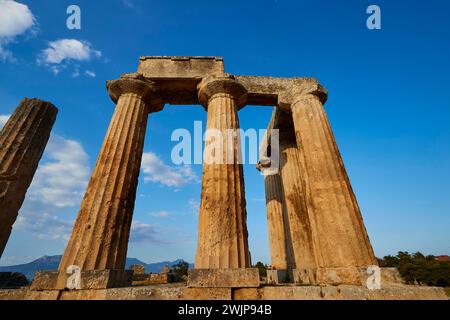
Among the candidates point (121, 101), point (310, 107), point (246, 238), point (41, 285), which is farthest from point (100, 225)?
point (310, 107)

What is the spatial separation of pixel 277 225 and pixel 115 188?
9.33 m

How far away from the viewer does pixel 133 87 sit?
9.85 metres

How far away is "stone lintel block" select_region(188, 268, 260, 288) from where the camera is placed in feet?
17.9

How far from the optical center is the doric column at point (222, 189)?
21.4 feet

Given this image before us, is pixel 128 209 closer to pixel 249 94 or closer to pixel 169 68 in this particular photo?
pixel 169 68

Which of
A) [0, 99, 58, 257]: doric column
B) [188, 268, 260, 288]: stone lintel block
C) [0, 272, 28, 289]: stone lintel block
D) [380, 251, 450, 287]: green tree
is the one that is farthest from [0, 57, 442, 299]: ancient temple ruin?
[380, 251, 450, 287]: green tree

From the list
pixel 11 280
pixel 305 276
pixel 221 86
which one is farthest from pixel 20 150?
pixel 305 276

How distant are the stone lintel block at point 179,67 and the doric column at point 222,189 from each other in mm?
1051

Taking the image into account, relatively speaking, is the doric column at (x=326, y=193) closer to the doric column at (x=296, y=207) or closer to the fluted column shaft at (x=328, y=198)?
the fluted column shaft at (x=328, y=198)

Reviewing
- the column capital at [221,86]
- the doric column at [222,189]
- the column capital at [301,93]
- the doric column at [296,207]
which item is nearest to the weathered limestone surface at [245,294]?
the doric column at [222,189]

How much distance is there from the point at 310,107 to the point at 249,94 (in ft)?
9.84

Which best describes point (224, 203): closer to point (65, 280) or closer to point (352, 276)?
point (352, 276)

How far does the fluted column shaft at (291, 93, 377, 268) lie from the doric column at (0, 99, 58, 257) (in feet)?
38.7
